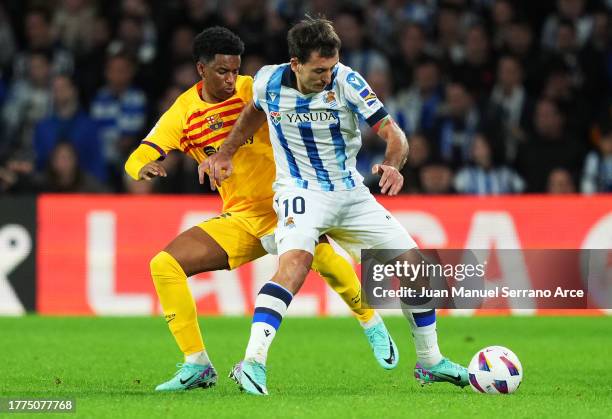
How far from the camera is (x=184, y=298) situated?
7.27 metres

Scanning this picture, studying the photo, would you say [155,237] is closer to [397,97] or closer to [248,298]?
[248,298]

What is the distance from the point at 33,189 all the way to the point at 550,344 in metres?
5.82

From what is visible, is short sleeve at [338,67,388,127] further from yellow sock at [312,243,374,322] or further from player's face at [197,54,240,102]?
yellow sock at [312,243,374,322]

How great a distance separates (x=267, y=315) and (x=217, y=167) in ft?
3.07

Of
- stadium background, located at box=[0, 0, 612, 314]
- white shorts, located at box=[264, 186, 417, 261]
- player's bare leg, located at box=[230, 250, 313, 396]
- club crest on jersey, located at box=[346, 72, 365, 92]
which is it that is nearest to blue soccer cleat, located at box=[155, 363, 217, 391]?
player's bare leg, located at box=[230, 250, 313, 396]

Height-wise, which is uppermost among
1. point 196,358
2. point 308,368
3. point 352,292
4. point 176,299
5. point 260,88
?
point 260,88

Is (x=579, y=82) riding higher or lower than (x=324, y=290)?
higher

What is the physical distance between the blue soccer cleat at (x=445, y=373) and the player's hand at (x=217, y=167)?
60.0 inches

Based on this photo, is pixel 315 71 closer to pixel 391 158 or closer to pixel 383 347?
pixel 391 158

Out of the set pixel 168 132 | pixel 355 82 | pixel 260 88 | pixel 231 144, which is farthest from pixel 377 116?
pixel 168 132

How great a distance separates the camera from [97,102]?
46.4 feet

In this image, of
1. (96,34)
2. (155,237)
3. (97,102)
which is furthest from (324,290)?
(96,34)

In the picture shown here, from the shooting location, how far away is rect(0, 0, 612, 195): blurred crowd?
43.8ft

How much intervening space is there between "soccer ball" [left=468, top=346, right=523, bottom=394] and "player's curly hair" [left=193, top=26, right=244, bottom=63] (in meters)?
2.20
